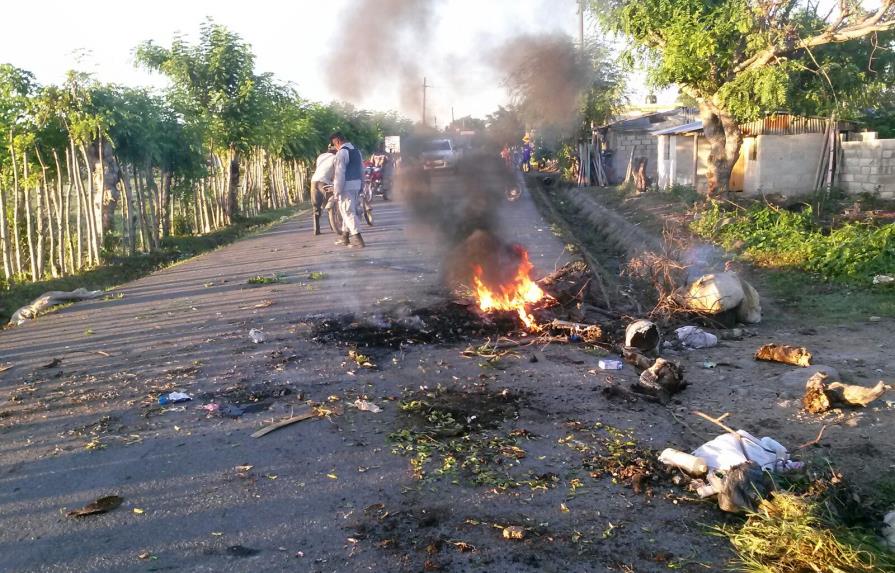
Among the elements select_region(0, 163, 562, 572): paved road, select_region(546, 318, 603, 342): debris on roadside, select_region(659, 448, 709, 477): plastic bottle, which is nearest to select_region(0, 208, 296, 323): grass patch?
select_region(0, 163, 562, 572): paved road

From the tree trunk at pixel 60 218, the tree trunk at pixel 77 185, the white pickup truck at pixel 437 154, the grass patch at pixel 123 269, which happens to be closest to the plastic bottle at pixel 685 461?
the grass patch at pixel 123 269

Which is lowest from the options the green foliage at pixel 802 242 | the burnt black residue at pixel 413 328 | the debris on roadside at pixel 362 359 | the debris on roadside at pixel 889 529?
the debris on roadside at pixel 889 529

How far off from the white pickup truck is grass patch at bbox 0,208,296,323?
6.12 m

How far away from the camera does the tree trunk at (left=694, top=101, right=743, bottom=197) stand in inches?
695

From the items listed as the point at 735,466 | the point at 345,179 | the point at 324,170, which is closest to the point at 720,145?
the point at 324,170

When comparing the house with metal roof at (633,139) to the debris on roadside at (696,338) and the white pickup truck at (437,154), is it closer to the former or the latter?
the white pickup truck at (437,154)

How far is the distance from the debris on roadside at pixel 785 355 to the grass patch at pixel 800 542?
10.6ft

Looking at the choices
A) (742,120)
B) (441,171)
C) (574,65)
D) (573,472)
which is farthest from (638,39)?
(573,472)

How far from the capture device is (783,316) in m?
8.98

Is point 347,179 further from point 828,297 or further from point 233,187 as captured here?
point 233,187

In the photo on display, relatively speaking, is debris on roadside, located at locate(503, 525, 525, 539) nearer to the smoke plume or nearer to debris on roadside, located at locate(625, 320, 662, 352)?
debris on roadside, located at locate(625, 320, 662, 352)

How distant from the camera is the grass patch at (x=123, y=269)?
38.5 feet

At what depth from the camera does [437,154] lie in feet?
57.9

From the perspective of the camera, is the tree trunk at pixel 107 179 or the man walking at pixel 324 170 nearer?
the man walking at pixel 324 170
